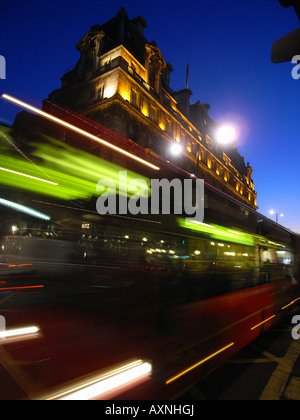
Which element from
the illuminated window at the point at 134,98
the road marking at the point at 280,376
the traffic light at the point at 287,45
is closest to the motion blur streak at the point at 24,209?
the traffic light at the point at 287,45

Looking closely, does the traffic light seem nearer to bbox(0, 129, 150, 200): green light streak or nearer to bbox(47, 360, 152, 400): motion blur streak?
bbox(0, 129, 150, 200): green light streak

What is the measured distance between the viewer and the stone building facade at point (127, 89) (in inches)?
922

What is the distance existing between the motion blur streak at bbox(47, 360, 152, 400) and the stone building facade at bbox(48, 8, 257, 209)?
22454mm

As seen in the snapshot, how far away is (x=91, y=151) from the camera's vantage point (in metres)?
3.23

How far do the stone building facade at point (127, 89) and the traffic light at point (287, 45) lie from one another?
22.1 metres

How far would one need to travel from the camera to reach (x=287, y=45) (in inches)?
72.1

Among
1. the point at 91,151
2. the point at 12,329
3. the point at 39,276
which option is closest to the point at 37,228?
the point at 39,276

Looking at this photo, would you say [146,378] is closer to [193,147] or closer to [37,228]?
[37,228]

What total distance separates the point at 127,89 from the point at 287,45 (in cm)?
2570

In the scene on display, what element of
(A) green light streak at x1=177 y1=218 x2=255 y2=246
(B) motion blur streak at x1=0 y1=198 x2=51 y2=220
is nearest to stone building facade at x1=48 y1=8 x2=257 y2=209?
(A) green light streak at x1=177 y1=218 x2=255 y2=246

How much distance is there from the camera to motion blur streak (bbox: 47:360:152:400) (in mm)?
2043

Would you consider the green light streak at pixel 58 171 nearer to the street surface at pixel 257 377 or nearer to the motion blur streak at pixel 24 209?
the motion blur streak at pixel 24 209

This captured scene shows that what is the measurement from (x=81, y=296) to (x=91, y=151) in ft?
6.71

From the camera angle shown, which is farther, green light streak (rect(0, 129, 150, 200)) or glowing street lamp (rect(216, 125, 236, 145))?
glowing street lamp (rect(216, 125, 236, 145))
